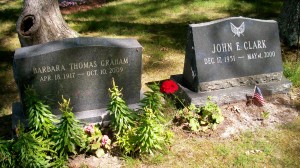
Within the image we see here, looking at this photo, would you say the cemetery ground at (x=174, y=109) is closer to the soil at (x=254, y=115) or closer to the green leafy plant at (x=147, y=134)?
the soil at (x=254, y=115)

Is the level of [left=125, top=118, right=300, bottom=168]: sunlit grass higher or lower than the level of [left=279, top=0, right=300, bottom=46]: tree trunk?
lower

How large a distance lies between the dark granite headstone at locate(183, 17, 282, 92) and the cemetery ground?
18.5 inches

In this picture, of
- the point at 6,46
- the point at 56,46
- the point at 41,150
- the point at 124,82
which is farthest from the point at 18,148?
the point at 6,46

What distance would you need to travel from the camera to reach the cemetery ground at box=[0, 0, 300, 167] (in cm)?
484

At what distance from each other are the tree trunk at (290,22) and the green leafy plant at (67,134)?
594 centimetres

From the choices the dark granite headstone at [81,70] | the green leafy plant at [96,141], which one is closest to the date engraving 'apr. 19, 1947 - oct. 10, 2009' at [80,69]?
the dark granite headstone at [81,70]

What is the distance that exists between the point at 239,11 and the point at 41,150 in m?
9.12

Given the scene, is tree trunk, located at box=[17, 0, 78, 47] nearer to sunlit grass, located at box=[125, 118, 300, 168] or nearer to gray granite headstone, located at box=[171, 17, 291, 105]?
gray granite headstone, located at box=[171, 17, 291, 105]

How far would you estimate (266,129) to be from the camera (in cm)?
548

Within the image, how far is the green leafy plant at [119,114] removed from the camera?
471 centimetres

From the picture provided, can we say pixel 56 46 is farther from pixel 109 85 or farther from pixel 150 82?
pixel 150 82

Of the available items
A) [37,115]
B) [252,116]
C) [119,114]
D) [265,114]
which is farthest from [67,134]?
[265,114]

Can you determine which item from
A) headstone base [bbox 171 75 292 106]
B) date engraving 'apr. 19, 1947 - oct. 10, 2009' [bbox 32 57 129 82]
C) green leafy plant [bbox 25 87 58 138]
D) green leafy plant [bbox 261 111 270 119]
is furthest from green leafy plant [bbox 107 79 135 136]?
green leafy plant [bbox 261 111 270 119]

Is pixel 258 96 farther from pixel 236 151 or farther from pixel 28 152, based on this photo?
pixel 28 152
